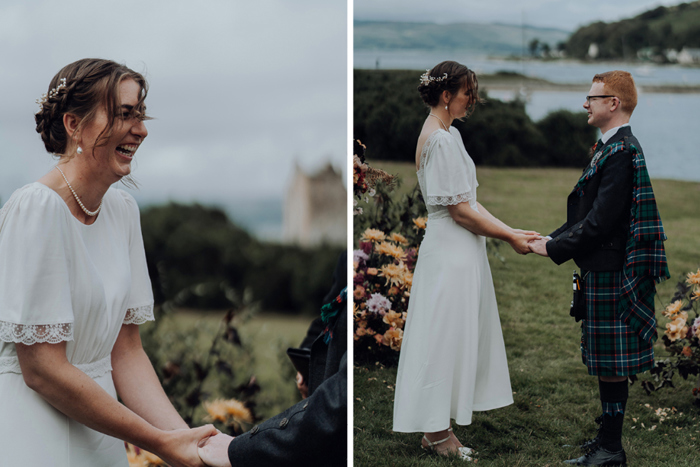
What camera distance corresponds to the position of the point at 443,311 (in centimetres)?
250

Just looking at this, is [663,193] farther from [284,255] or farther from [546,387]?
[284,255]

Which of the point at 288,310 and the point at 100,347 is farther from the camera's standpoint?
the point at 288,310

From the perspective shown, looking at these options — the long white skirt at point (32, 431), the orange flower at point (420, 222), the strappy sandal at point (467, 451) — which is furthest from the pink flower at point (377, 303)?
the long white skirt at point (32, 431)

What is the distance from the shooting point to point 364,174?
2666 mm

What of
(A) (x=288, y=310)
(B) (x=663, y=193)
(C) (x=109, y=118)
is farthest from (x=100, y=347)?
(B) (x=663, y=193)

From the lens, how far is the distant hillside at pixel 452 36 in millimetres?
3234

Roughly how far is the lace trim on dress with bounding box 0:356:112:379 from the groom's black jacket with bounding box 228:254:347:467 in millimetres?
394

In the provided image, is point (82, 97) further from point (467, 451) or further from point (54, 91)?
point (467, 451)

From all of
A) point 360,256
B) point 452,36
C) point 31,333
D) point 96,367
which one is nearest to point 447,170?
point 360,256

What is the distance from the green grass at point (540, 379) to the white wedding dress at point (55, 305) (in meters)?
1.42

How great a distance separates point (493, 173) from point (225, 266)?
185 centimetres

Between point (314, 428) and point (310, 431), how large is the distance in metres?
0.01

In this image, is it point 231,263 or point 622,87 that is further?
point 231,263

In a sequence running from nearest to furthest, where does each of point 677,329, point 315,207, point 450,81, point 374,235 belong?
point 450,81 → point 677,329 → point 374,235 → point 315,207
